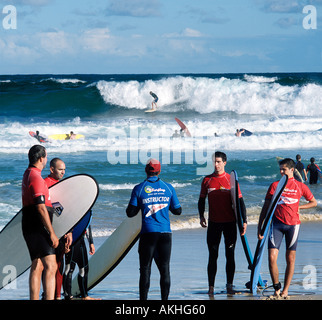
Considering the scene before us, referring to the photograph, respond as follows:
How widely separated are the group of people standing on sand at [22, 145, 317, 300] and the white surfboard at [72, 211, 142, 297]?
0.21m

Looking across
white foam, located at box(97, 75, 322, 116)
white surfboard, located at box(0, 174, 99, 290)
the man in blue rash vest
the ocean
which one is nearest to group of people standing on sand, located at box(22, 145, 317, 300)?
the man in blue rash vest

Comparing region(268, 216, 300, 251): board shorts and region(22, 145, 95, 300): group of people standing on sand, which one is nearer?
region(22, 145, 95, 300): group of people standing on sand

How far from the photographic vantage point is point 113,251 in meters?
5.52

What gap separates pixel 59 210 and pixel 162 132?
22.8m

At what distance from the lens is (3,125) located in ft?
95.5

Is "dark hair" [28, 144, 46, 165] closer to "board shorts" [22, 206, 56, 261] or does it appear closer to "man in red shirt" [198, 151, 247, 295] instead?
"board shorts" [22, 206, 56, 261]

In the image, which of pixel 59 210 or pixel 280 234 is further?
pixel 280 234

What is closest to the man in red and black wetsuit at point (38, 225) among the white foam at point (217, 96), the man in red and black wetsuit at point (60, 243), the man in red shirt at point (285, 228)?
the man in red and black wetsuit at point (60, 243)

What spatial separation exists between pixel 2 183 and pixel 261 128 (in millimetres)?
18487

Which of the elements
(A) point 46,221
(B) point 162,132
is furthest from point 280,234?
(B) point 162,132

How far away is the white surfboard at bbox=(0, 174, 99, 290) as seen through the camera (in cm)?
495

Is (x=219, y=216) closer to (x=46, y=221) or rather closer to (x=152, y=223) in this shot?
(x=152, y=223)

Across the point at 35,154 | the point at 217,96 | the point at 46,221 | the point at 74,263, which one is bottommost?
the point at 74,263

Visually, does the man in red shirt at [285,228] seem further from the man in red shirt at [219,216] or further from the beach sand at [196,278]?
the man in red shirt at [219,216]
